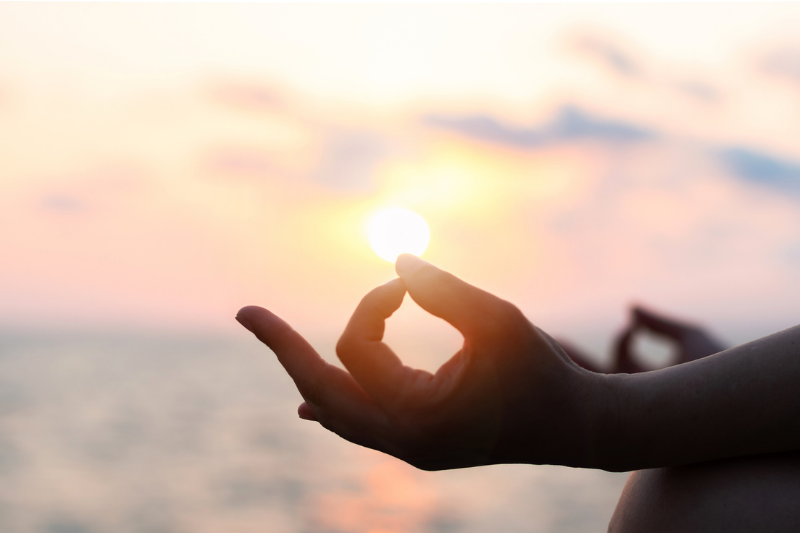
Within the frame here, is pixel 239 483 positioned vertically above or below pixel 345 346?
above

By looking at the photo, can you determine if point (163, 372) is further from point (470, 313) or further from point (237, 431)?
point (470, 313)

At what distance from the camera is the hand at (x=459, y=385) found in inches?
46.0

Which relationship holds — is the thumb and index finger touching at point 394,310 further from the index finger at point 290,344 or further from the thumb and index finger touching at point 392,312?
the index finger at point 290,344

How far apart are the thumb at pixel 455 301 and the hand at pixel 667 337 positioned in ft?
9.01

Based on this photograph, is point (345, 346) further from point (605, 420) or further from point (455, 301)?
point (605, 420)

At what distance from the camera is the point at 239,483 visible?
26.5 ft

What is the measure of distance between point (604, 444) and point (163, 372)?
24808 millimetres

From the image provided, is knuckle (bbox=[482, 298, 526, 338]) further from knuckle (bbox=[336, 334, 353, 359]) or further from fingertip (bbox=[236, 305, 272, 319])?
fingertip (bbox=[236, 305, 272, 319])

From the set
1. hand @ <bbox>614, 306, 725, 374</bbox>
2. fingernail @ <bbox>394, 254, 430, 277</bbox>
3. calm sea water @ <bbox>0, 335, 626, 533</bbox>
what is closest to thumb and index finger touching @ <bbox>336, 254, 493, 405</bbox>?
fingernail @ <bbox>394, 254, 430, 277</bbox>

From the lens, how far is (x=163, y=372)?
23625 millimetres

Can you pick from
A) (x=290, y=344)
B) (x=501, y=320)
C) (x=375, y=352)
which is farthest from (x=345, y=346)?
(x=501, y=320)

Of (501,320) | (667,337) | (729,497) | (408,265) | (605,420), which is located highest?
(667,337)

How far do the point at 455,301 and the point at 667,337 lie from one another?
122 inches

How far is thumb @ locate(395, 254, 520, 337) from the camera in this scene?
3.81 ft
